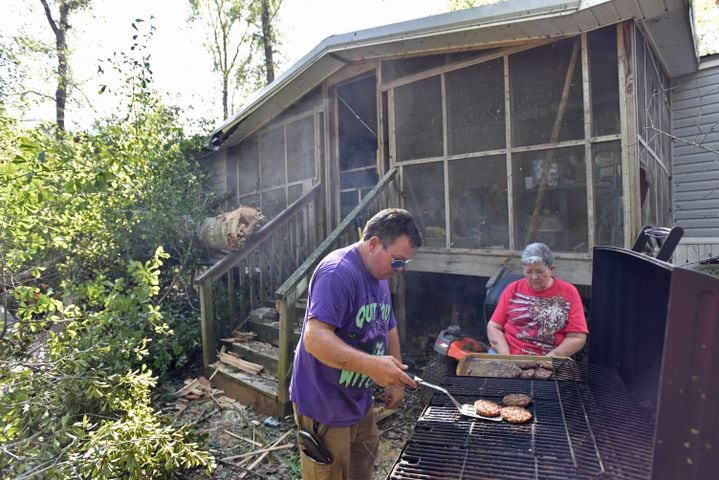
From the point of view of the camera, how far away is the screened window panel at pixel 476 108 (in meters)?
4.87

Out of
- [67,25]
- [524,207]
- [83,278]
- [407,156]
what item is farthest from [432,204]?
[67,25]

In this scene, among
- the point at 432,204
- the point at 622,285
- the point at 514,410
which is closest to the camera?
the point at 514,410

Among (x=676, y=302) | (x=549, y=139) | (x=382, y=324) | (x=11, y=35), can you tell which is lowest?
(x=382, y=324)

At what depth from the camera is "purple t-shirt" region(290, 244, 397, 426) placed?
6.54ft

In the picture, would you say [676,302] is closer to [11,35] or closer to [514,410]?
[514,410]

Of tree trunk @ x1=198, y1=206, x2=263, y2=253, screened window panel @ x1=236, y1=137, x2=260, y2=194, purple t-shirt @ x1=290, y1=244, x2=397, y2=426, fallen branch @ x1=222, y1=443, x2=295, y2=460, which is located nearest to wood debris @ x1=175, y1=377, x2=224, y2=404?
fallen branch @ x1=222, y1=443, x2=295, y2=460

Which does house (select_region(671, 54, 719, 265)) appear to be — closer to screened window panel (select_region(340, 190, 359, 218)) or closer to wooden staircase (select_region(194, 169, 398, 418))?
wooden staircase (select_region(194, 169, 398, 418))

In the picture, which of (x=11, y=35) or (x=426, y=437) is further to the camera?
(x=11, y=35)

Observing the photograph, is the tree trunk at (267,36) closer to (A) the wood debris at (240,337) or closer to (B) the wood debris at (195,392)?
(A) the wood debris at (240,337)

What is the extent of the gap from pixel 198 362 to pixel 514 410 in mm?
5060

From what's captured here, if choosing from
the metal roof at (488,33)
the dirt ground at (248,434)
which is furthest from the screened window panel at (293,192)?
the dirt ground at (248,434)

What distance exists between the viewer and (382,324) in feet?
7.71

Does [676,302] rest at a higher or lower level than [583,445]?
higher

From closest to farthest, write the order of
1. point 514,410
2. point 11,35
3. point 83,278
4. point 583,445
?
point 583,445 → point 514,410 → point 83,278 → point 11,35
